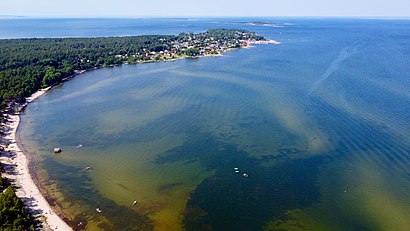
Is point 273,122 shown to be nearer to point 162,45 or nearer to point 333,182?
point 333,182

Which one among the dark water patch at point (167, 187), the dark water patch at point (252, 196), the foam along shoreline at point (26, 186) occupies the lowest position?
the dark water patch at point (252, 196)

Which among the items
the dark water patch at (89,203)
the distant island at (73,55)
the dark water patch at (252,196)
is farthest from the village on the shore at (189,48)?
the dark water patch at (252,196)

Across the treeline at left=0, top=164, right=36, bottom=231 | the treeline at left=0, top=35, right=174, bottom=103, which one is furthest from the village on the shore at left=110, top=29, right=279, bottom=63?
the treeline at left=0, top=164, right=36, bottom=231

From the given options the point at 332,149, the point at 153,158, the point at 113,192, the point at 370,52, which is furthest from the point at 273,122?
the point at 370,52

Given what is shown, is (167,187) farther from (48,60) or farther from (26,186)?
(48,60)

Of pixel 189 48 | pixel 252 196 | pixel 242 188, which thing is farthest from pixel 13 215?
pixel 189 48

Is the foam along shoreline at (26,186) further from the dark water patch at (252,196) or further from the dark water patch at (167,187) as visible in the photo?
the dark water patch at (252,196)
